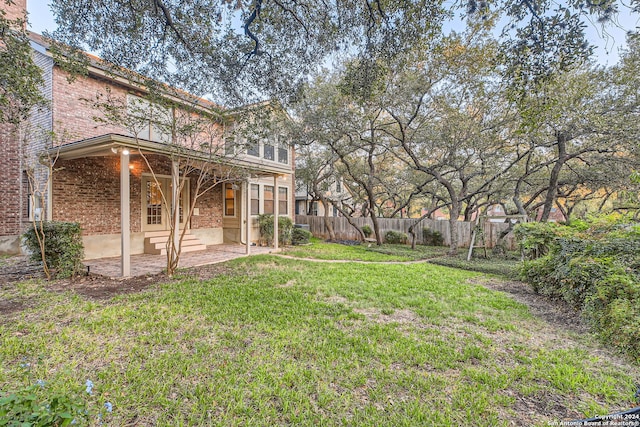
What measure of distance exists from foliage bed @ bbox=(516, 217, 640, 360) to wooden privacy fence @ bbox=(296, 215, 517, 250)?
5318 mm

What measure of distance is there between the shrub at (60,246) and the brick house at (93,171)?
2.96ft

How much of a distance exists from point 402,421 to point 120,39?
7.01 meters

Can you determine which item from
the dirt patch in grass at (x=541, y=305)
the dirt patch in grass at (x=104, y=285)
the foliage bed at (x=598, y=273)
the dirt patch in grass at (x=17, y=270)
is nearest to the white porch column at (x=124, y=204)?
the dirt patch in grass at (x=104, y=285)

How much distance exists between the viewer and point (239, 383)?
8.48 feet

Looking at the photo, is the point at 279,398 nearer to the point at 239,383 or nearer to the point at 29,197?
the point at 239,383

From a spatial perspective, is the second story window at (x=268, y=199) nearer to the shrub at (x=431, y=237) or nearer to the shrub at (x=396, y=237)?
the shrub at (x=396, y=237)

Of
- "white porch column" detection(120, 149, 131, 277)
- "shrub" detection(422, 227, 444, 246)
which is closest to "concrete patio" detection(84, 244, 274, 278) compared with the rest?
"white porch column" detection(120, 149, 131, 277)

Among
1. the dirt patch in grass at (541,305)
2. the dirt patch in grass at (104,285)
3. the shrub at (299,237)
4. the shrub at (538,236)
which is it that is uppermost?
the shrub at (538,236)

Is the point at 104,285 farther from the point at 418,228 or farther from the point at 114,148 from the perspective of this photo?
the point at 418,228

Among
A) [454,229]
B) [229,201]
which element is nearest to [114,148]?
[229,201]

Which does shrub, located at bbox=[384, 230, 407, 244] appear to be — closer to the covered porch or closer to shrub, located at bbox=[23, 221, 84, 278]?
the covered porch

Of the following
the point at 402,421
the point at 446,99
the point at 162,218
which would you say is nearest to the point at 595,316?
the point at 402,421

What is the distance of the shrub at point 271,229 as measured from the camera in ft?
38.6

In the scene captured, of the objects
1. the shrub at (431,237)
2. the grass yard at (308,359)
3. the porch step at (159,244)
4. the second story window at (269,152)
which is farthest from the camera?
the shrub at (431,237)
